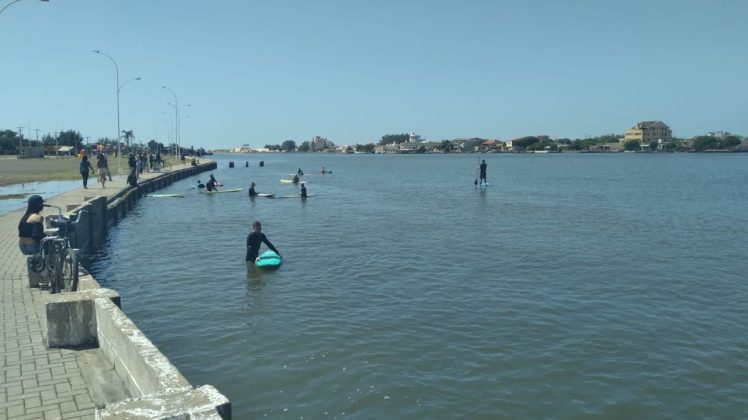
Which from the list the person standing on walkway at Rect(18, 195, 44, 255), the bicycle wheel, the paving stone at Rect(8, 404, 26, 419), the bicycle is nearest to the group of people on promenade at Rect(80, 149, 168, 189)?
the person standing on walkway at Rect(18, 195, 44, 255)

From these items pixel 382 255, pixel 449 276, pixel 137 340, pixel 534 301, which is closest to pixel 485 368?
pixel 534 301

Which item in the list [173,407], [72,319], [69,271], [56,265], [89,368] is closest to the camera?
[173,407]

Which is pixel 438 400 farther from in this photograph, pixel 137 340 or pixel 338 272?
pixel 338 272

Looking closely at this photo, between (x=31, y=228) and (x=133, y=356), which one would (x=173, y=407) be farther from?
(x=31, y=228)

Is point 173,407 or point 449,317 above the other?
point 173,407

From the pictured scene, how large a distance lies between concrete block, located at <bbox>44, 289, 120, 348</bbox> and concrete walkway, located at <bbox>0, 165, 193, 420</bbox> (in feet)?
0.67

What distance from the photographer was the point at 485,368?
10164 millimetres

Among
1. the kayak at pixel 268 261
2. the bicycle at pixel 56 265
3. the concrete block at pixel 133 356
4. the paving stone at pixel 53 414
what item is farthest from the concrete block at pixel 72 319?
the kayak at pixel 268 261

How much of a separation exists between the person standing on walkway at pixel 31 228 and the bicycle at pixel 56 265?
1.24 feet

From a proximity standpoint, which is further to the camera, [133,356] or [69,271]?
[69,271]

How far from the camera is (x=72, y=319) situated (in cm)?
→ 848

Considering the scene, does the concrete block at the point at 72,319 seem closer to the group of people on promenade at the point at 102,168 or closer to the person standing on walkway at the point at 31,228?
the person standing on walkway at the point at 31,228

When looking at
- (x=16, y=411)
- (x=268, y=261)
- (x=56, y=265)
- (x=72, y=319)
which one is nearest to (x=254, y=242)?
(x=268, y=261)

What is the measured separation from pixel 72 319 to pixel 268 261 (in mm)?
9184
